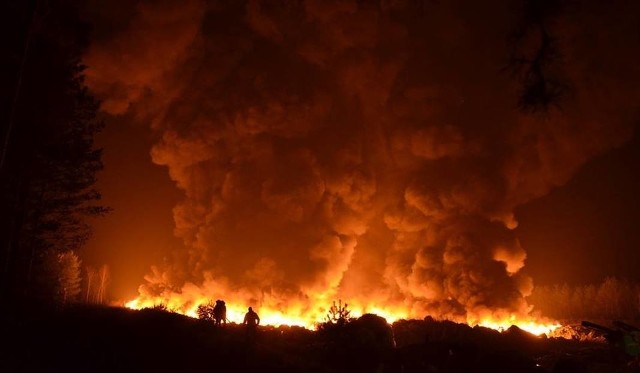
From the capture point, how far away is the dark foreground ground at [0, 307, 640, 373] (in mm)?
13984

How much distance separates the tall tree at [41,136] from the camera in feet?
66.6

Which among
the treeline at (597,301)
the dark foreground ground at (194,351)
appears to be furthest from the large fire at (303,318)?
the dark foreground ground at (194,351)

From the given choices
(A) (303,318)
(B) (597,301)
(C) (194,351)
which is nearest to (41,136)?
(C) (194,351)

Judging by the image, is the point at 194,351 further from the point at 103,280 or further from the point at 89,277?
the point at 89,277

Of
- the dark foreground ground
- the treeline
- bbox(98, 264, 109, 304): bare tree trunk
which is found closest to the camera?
the dark foreground ground

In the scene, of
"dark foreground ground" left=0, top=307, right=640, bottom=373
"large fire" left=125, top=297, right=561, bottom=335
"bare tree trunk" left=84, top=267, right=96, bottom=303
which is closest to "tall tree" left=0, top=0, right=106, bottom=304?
"dark foreground ground" left=0, top=307, right=640, bottom=373

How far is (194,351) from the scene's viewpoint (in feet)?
53.5

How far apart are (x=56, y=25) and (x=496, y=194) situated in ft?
134

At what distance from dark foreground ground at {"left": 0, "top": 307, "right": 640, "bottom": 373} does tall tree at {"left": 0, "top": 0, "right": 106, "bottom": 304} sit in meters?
5.03

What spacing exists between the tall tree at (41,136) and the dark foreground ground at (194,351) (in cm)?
503

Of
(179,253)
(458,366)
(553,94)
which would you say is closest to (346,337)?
(458,366)

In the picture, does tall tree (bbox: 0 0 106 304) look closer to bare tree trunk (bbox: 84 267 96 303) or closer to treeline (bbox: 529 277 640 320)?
bare tree trunk (bbox: 84 267 96 303)

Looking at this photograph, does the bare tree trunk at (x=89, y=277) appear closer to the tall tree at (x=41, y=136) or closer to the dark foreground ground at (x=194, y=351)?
the tall tree at (x=41, y=136)

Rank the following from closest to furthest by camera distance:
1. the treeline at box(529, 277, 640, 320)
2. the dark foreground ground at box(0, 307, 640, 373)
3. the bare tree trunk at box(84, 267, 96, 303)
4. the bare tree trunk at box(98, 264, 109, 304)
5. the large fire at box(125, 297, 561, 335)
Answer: the dark foreground ground at box(0, 307, 640, 373) < the large fire at box(125, 297, 561, 335) < the bare tree trunk at box(84, 267, 96, 303) < the bare tree trunk at box(98, 264, 109, 304) < the treeline at box(529, 277, 640, 320)
